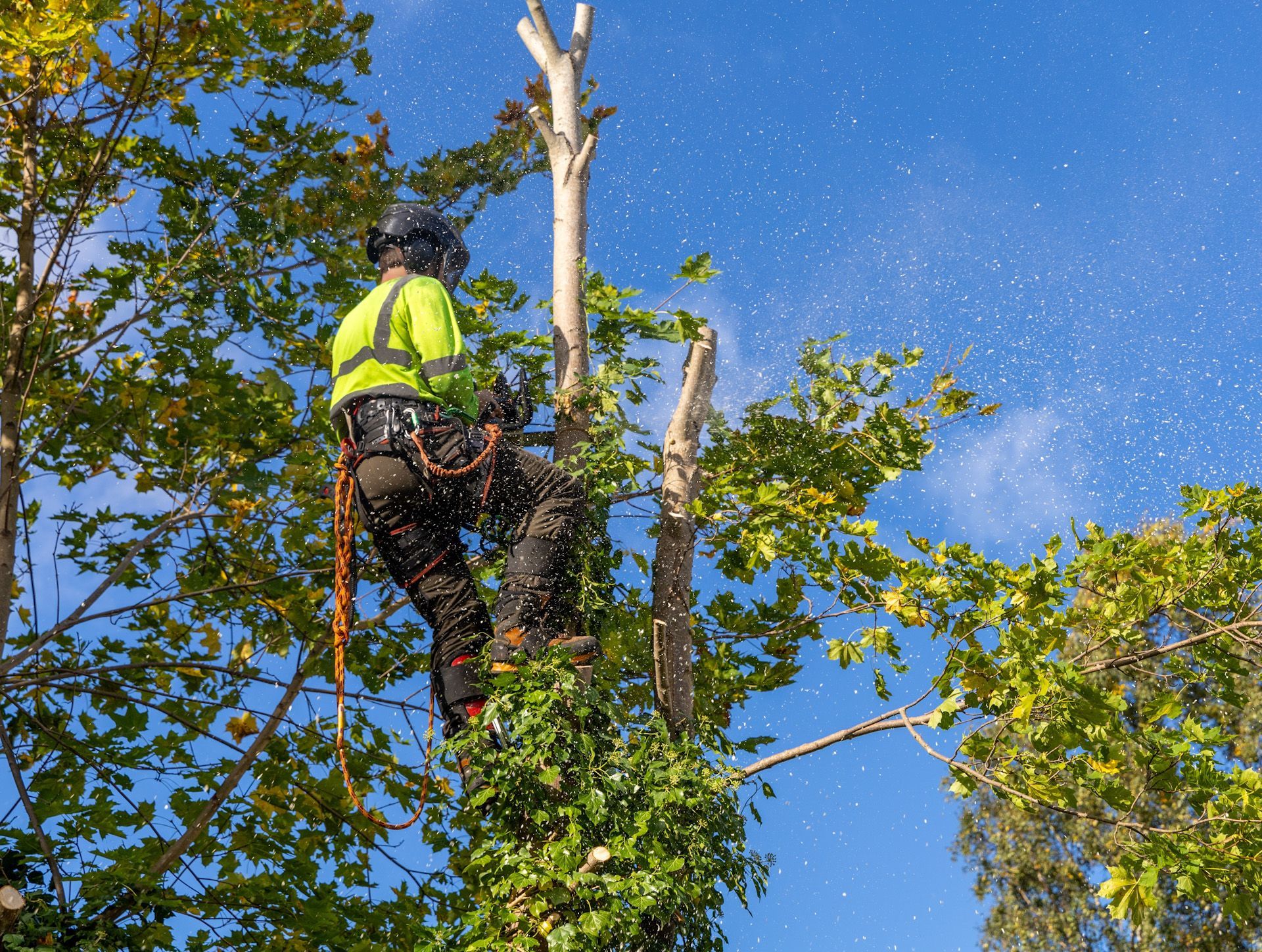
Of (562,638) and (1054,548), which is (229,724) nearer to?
(562,638)

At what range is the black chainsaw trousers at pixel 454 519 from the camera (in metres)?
4.93

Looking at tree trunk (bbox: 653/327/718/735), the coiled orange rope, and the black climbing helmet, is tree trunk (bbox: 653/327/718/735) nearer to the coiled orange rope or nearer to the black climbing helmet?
the coiled orange rope

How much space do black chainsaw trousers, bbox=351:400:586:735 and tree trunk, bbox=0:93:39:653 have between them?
270cm

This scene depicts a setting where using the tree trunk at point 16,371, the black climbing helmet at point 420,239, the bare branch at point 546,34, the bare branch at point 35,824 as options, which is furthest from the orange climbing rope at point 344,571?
the bare branch at point 546,34

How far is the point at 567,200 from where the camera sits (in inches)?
262

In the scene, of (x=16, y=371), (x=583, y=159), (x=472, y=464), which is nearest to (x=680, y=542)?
(x=472, y=464)

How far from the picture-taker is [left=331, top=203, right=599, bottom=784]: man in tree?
16.1 ft

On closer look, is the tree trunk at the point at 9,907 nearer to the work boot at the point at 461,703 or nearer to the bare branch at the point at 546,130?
the work boot at the point at 461,703

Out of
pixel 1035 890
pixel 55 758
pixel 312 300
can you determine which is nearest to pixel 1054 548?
pixel 312 300

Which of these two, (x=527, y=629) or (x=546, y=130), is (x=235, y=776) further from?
(x=546, y=130)

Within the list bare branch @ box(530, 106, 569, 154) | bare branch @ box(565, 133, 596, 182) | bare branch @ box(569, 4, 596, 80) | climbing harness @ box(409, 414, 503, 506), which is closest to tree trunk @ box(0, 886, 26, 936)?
climbing harness @ box(409, 414, 503, 506)

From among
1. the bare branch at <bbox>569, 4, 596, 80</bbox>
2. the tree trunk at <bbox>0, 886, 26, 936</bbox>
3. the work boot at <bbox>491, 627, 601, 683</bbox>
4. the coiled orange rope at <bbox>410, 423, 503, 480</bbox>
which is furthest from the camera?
the bare branch at <bbox>569, 4, 596, 80</bbox>

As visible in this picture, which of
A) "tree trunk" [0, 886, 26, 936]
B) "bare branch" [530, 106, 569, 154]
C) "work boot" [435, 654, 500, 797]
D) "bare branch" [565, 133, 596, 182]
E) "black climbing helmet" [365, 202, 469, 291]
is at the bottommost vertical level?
"tree trunk" [0, 886, 26, 936]

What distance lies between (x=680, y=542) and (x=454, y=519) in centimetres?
112
